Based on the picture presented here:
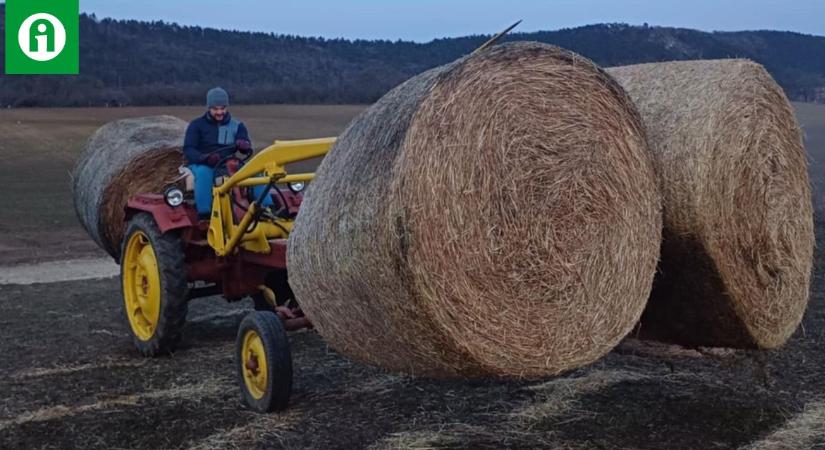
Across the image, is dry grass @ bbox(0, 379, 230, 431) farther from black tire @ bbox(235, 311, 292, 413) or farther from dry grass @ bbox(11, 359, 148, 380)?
dry grass @ bbox(11, 359, 148, 380)

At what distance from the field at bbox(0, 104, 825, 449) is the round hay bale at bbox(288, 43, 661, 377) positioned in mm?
980

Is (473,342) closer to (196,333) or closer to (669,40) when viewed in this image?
(196,333)

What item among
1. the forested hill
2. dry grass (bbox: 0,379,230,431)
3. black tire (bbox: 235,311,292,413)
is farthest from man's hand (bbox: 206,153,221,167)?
the forested hill

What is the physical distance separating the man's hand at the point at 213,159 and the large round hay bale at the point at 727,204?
3162mm

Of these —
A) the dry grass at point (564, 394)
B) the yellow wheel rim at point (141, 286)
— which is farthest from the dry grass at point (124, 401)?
the dry grass at point (564, 394)

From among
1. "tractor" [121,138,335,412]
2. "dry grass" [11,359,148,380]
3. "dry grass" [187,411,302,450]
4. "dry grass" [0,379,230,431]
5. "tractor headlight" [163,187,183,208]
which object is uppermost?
"tractor headlight" [163,187,183,208]

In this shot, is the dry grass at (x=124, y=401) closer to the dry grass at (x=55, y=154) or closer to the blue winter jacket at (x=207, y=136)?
the blue winter jacket at (x=207, y=136)

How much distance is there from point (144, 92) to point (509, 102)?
129ft

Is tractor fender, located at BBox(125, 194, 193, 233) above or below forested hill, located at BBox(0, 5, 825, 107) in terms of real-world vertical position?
below

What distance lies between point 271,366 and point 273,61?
53286 mm

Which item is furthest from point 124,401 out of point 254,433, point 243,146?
point 243,146

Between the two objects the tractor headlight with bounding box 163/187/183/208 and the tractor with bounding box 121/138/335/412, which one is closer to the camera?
the tractor with bounding box 121/138/335/412

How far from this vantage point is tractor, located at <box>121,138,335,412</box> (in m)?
5.85

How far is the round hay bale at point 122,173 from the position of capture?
8883mm
